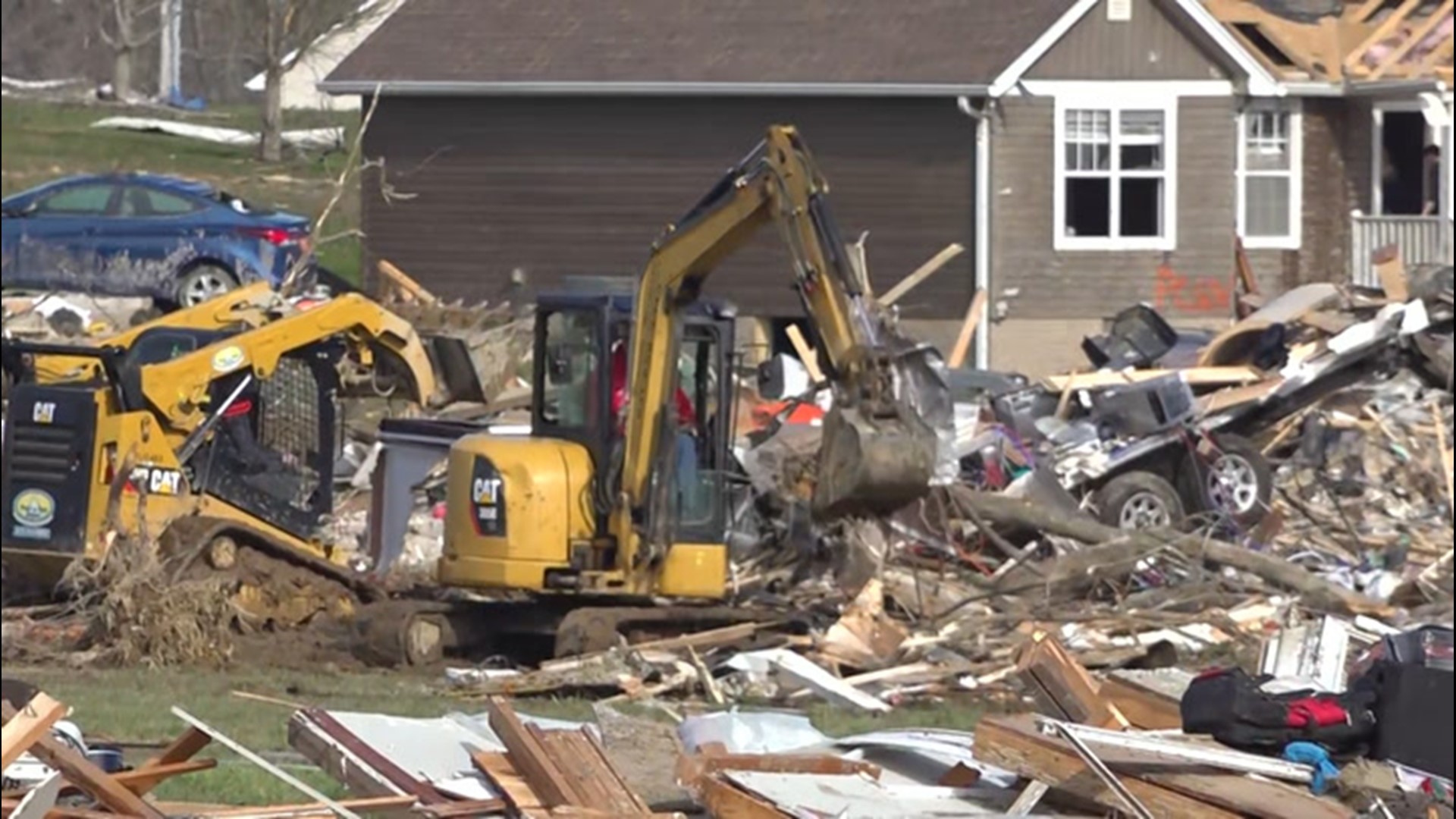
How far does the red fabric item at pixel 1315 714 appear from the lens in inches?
404

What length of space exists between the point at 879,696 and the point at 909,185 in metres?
19.2

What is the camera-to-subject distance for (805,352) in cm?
2702

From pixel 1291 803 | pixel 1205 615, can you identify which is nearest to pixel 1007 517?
pixel 1205 615

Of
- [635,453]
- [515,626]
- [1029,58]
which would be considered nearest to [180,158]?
[1029,58]

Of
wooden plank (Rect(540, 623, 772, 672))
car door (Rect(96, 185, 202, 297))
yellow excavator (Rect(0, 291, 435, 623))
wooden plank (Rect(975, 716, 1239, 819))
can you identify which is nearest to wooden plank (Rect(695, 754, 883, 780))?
wooden plank (Rect(975, 716, 1239, 819))

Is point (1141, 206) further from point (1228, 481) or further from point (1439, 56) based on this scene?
point (1228, 481)

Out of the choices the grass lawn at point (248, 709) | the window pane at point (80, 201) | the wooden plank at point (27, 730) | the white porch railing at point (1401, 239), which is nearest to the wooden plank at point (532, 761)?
the grass lawn at point (248, 709)

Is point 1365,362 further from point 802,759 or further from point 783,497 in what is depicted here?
point 802,759

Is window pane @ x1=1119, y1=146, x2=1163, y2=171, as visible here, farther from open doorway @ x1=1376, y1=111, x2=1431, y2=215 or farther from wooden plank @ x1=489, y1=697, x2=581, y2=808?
wooden plank @ x1=489, y1=697, x2=581, y2=808

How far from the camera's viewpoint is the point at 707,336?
18.2 metres

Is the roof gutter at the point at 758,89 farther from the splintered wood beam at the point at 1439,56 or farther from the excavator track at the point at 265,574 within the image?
the excavator track at the point at 265,574

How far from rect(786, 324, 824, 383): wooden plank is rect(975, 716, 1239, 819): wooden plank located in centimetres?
1420

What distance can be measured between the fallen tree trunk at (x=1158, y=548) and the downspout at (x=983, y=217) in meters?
12.3

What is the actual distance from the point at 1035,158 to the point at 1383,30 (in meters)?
4.36
